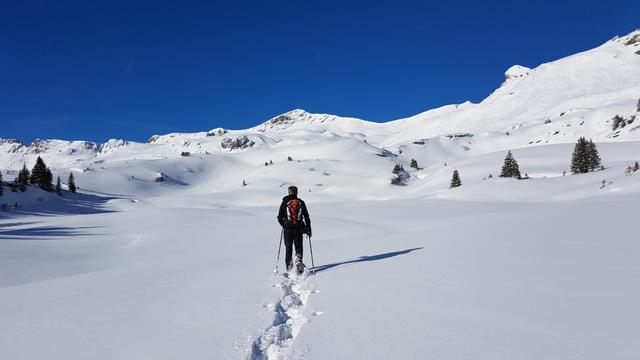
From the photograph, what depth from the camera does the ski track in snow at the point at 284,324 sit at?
4888 millimetres

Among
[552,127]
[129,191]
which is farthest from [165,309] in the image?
[552,127]

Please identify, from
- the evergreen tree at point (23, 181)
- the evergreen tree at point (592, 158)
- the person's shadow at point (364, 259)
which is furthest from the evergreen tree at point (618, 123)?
the evergreen tree at point (23, 181)

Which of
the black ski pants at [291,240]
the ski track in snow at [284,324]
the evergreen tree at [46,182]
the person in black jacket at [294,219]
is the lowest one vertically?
the ski track in snow at [284,324]

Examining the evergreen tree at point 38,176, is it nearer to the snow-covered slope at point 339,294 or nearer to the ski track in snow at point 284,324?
the snow-covered slope at point 339,294

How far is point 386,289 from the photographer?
24.8ft

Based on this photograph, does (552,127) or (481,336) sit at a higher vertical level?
(552,127)

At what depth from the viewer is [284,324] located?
19.5ft

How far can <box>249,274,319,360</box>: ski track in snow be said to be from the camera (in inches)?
192

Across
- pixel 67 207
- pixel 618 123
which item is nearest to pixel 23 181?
pixel 67 207

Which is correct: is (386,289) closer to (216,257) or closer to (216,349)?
(216,349)

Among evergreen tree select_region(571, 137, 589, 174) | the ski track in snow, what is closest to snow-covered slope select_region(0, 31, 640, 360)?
the ski track in snow

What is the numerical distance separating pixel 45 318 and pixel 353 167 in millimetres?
139882

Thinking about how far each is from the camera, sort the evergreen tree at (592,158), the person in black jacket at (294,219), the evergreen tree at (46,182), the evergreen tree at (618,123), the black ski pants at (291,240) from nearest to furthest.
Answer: the black ski pants at (291,240), the person in black jacket at (294,219), the evergreen tree at (592,158), the evergreen tree at (46,182), the evergreen tree at (618,123)

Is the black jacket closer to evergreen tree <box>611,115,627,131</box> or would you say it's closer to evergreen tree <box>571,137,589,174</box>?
evergreen tree <box>571,137,589,174</box>
